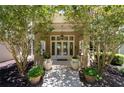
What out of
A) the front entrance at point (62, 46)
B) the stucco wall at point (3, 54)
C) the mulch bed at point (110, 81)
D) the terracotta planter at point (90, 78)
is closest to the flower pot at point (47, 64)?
the mulch bed at point (110, 81)

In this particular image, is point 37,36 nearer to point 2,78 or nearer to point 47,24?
point 47,24

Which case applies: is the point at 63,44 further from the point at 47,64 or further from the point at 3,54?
the point at 47,64

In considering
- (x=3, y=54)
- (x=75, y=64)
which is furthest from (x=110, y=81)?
(x=3, y=54)

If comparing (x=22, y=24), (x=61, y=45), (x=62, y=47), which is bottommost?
(x=62, y=47)

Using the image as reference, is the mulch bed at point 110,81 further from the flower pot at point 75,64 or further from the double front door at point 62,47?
the double front door at point 62,47

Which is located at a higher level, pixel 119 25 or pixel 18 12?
pixel 18 12

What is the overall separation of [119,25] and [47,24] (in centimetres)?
359

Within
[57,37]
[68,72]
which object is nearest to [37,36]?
[68,72]

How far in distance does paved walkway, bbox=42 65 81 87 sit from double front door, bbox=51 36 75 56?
241 inches

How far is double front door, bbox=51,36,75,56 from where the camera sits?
18.4m

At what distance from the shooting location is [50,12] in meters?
10.6

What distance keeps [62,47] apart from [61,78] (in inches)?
328

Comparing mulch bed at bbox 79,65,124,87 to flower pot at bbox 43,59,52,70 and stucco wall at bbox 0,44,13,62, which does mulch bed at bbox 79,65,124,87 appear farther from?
stucco wall at bbox 0,44,13,62

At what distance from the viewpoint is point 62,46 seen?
61.5ft
